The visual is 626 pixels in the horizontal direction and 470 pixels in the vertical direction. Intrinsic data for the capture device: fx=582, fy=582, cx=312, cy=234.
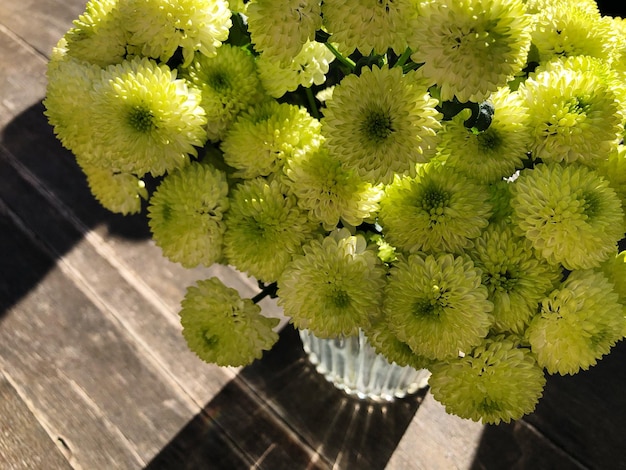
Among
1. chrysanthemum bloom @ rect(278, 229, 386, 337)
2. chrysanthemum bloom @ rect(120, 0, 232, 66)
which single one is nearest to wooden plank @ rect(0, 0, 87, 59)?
chrysanthemum bloom @ rect(120, 0, 232, 66)

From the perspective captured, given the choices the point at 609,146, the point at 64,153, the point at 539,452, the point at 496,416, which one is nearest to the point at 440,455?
the point at 539,452

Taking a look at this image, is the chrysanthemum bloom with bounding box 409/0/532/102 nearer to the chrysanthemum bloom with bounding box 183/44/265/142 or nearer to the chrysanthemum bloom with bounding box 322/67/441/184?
the chrysanthemum bloom with bounding box 322/67/441/184

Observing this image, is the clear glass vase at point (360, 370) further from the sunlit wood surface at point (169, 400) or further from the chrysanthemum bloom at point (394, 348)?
the chrysanthemum bloom at point (394, 348)

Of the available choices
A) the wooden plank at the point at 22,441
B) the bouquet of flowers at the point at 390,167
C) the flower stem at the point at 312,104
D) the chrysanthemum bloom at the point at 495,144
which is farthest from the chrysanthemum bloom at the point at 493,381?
the wooden plank at the point at 22,441

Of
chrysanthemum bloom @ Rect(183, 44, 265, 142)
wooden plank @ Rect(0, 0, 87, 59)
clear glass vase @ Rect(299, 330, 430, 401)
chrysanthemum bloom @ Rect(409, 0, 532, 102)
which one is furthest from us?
wooden plank @ Rect(0, 0, 87, 59)

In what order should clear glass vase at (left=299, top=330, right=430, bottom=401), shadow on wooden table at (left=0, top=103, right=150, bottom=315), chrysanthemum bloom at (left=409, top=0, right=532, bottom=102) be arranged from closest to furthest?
chrysanthemum bloom at (left=409, top=0, right=532, bottom=102)
clear glass vase at (left=299, top=330, right=430, bottom=401)
shadow on wooden table at (left=0, top=103, right=150, bottom=315)

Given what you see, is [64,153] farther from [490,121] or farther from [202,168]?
[490,121]

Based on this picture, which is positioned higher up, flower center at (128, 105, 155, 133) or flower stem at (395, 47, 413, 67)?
flower stem at (395, 47, 413, 67)
